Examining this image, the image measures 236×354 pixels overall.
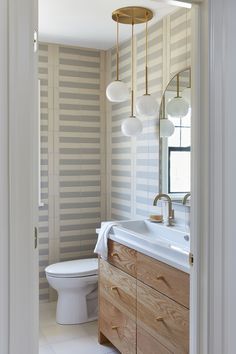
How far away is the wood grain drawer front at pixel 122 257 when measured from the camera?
2.33 m

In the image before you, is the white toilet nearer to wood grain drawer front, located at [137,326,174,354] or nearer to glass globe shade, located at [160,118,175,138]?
wood grain drawer front, located at [137,326,174,354]

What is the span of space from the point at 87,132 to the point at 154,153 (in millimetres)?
1005

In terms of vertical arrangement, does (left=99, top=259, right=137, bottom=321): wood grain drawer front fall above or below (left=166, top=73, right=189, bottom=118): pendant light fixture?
below

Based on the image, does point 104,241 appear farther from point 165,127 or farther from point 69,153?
point 69,153

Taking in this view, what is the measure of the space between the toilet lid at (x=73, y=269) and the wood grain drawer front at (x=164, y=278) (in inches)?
36.5

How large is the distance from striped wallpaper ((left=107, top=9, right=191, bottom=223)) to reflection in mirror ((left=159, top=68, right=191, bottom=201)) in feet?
0.23

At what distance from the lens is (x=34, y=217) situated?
1198 mm

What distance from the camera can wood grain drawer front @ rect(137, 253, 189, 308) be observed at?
1828 mm
